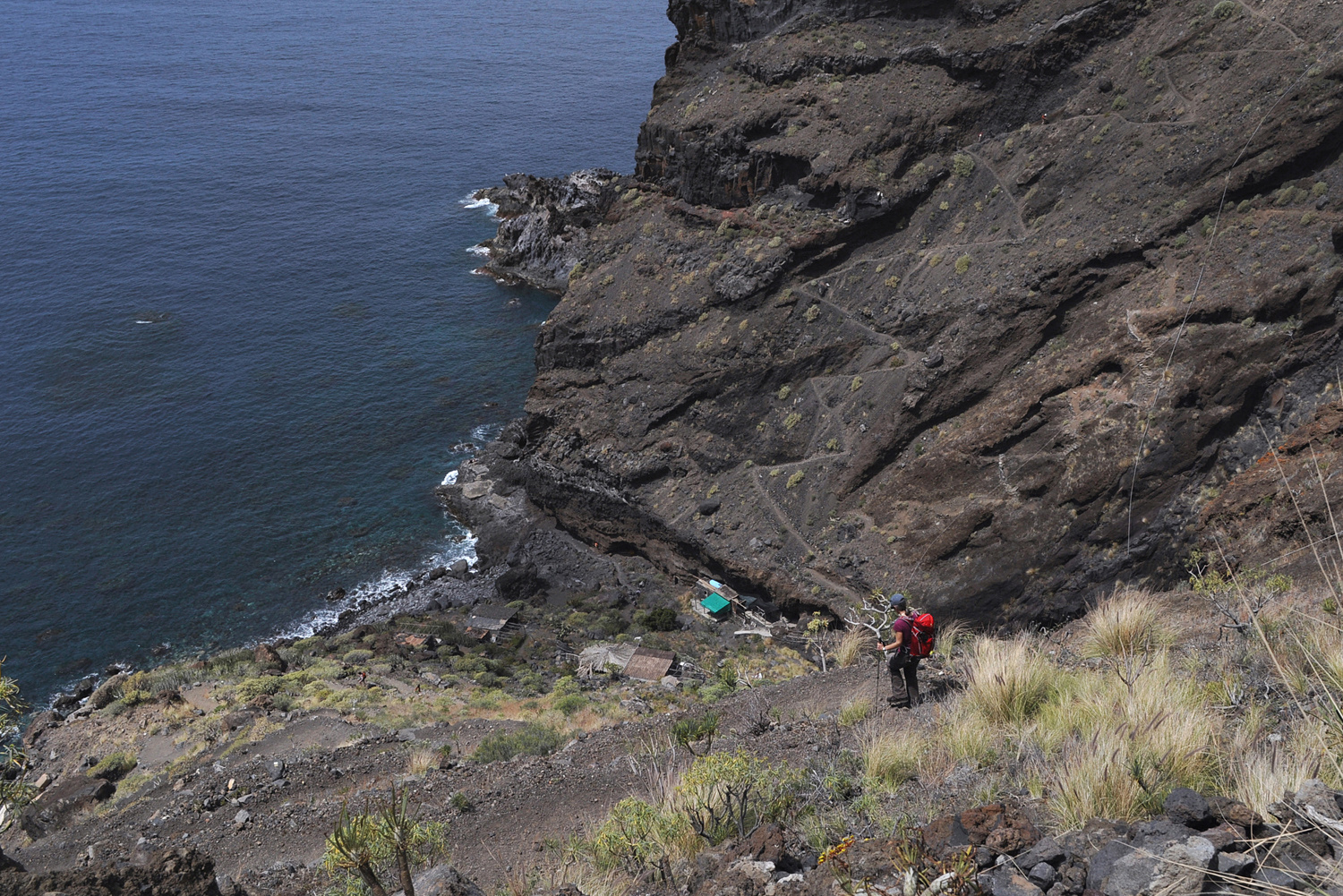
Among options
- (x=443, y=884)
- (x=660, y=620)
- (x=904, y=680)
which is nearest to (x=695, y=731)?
(x=904, y=680)

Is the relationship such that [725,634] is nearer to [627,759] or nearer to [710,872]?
[627,759]

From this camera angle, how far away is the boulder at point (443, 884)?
24.1ft

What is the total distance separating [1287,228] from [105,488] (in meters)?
46.2

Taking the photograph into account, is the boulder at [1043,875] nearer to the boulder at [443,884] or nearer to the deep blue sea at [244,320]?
the boulder at [443,884]

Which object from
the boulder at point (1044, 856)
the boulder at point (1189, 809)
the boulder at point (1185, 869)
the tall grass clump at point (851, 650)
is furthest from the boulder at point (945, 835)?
the tall grass clump at point (851, 650)

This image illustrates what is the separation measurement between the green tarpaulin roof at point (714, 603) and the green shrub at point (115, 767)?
1672cm

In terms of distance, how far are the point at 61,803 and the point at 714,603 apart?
18392 millimetres

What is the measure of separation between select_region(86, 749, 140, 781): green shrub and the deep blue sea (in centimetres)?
1238

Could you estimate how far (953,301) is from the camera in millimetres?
29391

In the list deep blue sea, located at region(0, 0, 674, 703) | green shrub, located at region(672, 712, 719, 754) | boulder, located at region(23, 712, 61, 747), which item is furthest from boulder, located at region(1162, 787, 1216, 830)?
deep blue sea, located at region(0, 0, 674, 703)

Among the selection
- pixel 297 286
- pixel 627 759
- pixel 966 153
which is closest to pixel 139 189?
pixel 297 286

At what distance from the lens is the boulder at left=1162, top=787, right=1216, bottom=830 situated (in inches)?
208

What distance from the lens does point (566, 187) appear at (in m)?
64.6

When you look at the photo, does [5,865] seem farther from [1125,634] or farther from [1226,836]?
[1125,634]
